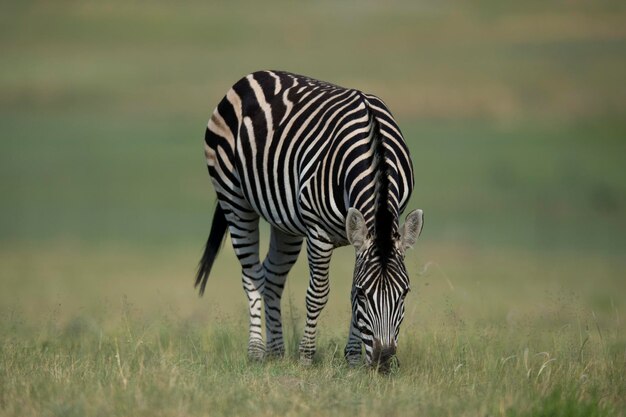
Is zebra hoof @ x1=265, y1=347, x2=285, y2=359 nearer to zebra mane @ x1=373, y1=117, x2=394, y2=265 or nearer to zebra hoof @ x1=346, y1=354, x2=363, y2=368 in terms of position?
zebra hoof @ x1=346, y1=354, x2=363, y2=368

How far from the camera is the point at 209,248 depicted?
11906 mm

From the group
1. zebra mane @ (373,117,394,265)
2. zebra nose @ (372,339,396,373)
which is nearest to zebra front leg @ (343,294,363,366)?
zebra nose @ (372,339,396,373)

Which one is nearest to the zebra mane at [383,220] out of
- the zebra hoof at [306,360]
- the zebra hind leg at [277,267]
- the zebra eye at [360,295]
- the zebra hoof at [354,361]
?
the zebra eye at [360,295]

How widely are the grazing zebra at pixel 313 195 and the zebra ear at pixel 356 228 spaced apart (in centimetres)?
1

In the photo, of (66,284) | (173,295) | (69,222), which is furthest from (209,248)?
(69,222)

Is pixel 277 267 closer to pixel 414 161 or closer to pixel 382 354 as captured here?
pixel 382 354

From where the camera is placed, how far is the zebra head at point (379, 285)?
8.41m

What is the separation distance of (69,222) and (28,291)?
60.8ft

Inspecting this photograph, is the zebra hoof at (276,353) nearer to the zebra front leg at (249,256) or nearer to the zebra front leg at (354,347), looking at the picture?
the zebra front leg at (249,256)

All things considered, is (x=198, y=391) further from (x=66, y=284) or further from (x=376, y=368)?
(x=66, y=284)

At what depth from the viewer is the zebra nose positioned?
8422 mm

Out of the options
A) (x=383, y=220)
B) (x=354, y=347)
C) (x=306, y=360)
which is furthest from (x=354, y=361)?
(x=383, y=220)

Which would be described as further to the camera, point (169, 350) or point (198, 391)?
point (169, 350)

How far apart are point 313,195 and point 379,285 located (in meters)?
1.35
